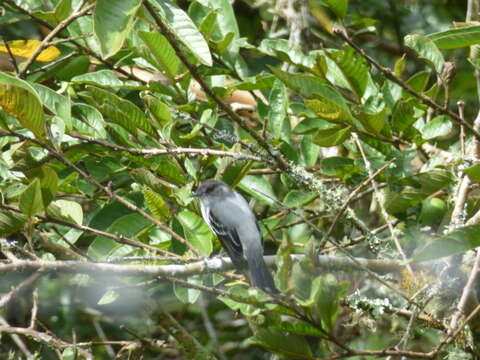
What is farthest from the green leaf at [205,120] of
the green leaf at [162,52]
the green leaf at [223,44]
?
the green leaf at [223,44]

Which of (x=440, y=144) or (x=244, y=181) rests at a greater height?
(x=244, y=181)

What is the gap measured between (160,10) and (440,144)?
12.4ft

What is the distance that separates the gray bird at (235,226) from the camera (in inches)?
151

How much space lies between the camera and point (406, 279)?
2.93m

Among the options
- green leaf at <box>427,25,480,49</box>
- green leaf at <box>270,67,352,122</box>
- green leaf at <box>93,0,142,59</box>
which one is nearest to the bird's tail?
green leaf at <box>270,67,352,122</box>

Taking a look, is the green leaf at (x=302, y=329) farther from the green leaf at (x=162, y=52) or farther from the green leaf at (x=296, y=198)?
the green leaf at (x=162, y=52)

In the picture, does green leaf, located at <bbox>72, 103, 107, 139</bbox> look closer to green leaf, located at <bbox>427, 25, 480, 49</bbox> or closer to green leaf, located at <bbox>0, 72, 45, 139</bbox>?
green leaf, located at <bbox>0, 72, 45, 139</bbox>

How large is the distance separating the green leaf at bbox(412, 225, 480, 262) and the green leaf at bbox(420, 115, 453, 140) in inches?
53.8

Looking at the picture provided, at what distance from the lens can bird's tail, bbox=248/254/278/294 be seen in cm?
367

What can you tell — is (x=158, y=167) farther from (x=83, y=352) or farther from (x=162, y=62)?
(x=83, y=352)

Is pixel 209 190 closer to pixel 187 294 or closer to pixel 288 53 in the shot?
pixel 288 53

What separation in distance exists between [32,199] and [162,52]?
1.19 metres

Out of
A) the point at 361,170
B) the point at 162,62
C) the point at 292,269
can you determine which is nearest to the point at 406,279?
the point at 292,269

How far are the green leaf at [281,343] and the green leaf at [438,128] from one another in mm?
1752
